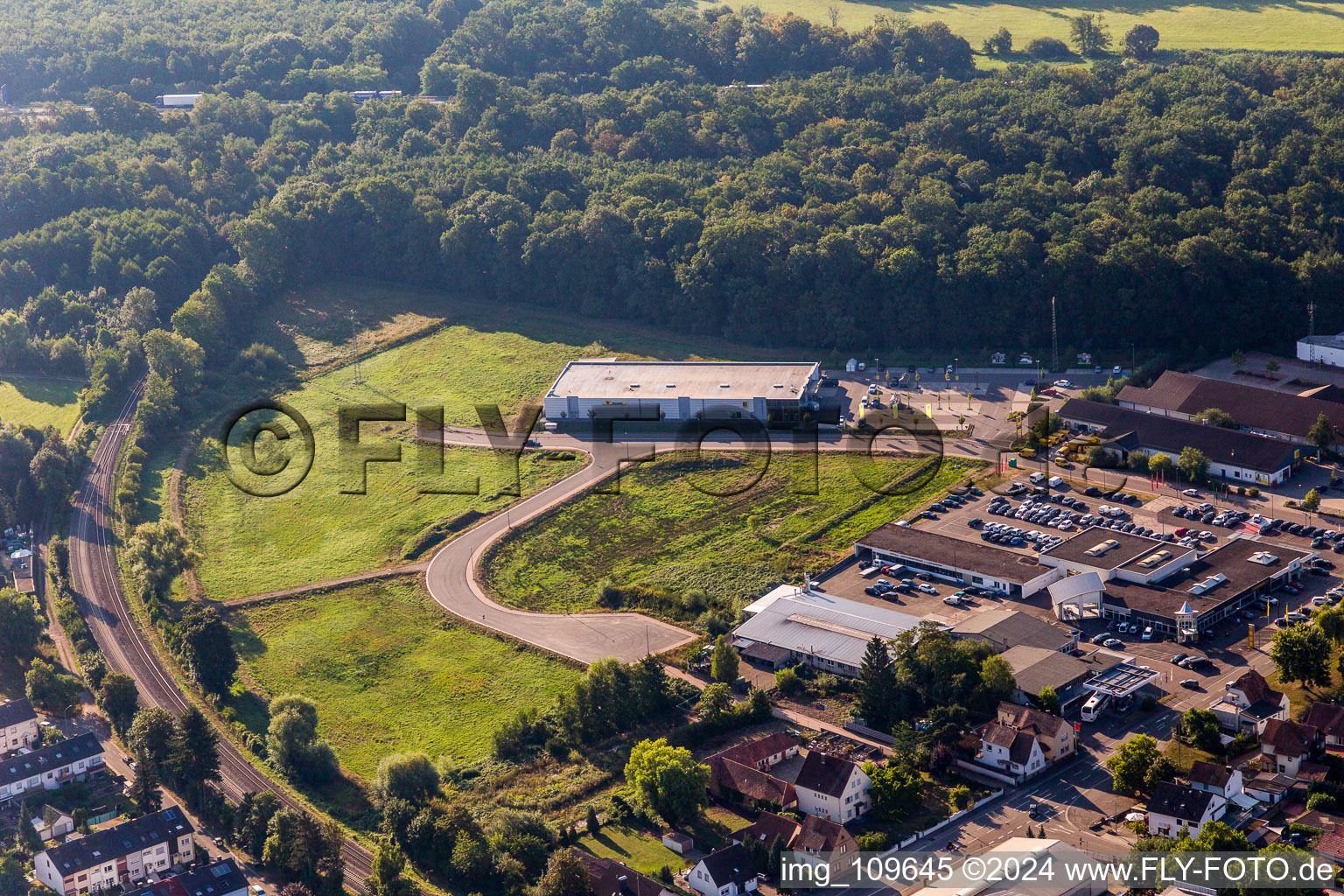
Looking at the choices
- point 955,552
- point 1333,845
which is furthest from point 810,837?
point 955,552

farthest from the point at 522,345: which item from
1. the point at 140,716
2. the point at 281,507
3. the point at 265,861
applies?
the point at 265,861

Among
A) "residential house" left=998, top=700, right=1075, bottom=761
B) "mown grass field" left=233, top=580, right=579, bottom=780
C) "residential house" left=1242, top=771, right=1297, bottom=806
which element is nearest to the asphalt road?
"mown grass field" left=233, top=580, right=579, bottom=780

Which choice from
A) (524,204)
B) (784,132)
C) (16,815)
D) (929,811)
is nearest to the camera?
(929,811)

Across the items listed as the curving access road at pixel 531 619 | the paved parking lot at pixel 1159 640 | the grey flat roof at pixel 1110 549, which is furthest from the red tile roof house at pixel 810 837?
the grey flat roof at pixel 1110 549

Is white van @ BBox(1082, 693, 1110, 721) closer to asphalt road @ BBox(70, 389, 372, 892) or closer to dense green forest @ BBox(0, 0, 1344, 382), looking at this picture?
asphalt road @ BBox(70, 389, 372, 892)

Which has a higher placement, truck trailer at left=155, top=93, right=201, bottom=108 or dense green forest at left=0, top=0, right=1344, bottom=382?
truck trailer at left=155, top=93, right=201, bottom=108

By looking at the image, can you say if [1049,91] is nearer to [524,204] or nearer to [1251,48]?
[1251,48]

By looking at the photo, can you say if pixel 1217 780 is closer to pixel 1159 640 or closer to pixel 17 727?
pixel 1159 640
